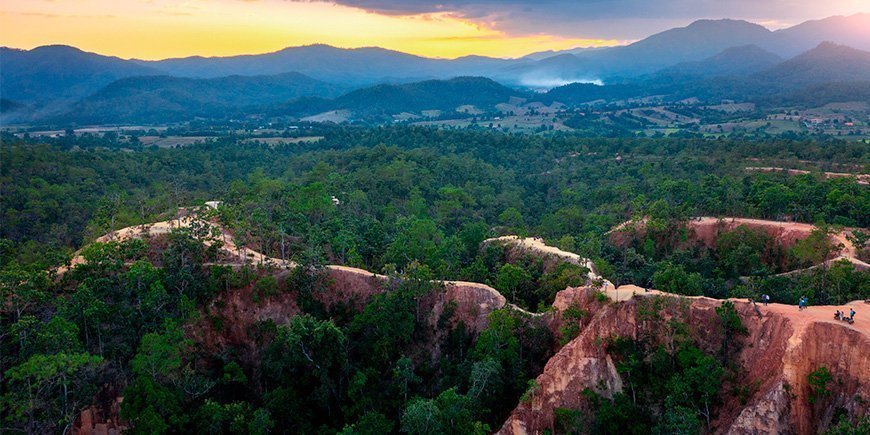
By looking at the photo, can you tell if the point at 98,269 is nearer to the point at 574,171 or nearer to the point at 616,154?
the point at 574,171

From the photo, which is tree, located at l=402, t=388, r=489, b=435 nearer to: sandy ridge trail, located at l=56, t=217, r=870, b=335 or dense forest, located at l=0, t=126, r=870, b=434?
dense forest, located at l=0, t=126, r=870, b=434

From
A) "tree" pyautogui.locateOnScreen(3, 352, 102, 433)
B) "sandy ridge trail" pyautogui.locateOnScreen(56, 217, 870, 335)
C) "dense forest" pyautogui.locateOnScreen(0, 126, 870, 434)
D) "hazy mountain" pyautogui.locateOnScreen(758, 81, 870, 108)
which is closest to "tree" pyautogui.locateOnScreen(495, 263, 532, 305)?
"dense forest" pyautogui.locateOnScreen(0, 126, 870, 434)

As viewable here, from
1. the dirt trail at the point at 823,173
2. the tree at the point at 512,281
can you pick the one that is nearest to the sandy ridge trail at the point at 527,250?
the tree at the point at 512,281

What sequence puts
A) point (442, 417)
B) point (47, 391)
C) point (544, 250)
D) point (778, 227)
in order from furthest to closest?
point (778, 227)
point (544, 250)
point (47, 391)
point (442, 417)

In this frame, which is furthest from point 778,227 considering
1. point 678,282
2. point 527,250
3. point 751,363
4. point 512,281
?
point 751,363

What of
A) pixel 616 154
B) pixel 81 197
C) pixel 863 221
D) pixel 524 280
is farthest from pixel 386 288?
pixel 616 154

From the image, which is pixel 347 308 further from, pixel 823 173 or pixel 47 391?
pixel 823 173
